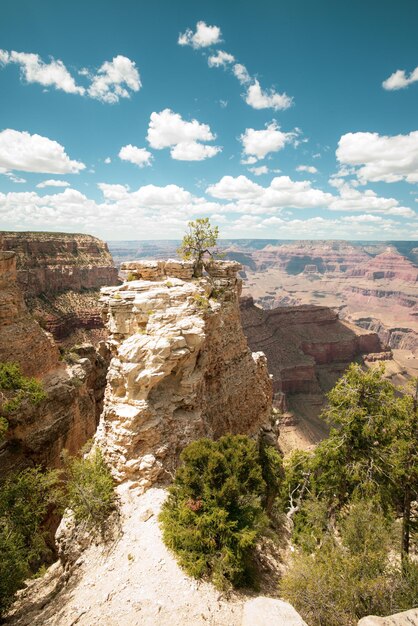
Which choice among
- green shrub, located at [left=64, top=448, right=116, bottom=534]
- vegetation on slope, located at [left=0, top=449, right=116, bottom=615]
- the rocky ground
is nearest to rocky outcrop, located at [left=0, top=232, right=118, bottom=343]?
vegetation on slope, located at [left=0, top=449, right=116, bottom=615]

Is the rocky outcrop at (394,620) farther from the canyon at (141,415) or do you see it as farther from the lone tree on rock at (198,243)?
the lone tree on rock at (198,243)

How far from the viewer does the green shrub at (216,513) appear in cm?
1098

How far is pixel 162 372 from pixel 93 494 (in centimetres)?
599

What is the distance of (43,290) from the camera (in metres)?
73.6

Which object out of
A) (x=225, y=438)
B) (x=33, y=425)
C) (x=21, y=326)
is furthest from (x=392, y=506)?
(x=21, y=326)

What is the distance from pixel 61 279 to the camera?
3073 inches

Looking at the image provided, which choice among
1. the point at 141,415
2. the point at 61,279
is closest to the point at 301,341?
the point at 61,279

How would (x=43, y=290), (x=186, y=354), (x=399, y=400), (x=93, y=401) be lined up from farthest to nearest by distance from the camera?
(x=43, y=290) < (x=93, y=401) < (x=399, y=400) < (x=186, y=354)

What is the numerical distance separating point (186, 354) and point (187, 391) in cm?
208

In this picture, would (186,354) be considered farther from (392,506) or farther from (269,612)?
(392,506)

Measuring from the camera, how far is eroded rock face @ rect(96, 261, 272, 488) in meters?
14.9

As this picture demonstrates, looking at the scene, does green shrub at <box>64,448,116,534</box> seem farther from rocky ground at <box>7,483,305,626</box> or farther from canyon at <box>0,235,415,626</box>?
rocky ground at <box>7,483,305,626</box>

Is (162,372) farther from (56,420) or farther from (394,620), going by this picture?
(56,420)

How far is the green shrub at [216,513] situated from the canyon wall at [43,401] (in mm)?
16439
